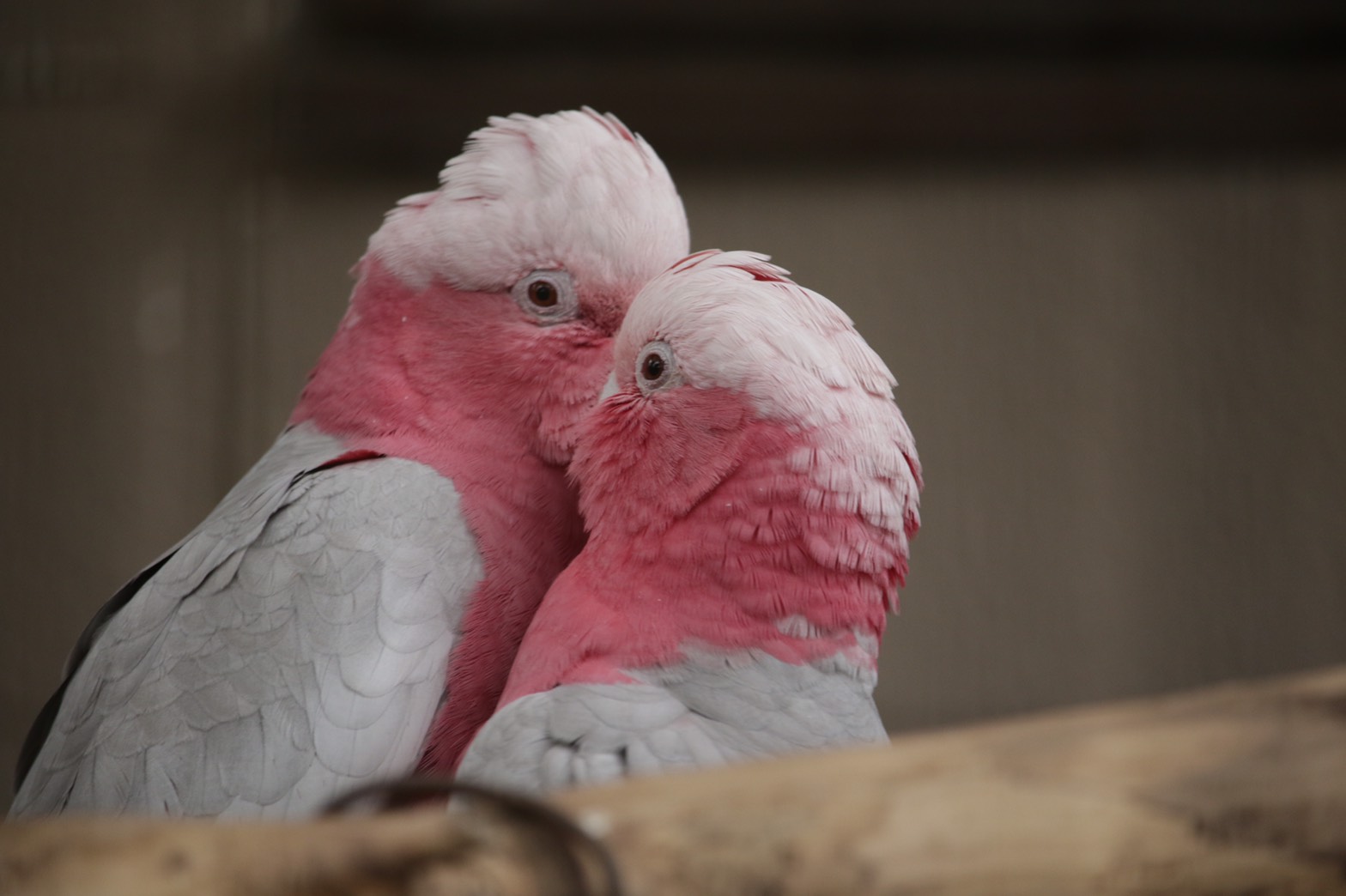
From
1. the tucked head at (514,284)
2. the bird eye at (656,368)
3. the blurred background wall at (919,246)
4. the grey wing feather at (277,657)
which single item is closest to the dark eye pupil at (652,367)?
the bird eye at (656,368)

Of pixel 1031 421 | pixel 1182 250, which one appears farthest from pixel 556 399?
pixel 1182 250

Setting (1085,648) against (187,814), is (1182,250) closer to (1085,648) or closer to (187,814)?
(1085,648)

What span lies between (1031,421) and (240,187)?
3.68 ft

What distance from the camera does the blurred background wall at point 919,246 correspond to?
139cm

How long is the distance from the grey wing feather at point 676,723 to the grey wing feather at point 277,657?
162 mm

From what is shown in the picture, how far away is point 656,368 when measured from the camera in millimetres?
1122

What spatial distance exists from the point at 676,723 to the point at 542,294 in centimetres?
56

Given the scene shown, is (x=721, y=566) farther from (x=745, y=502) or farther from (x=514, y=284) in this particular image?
(x=514, y=284)

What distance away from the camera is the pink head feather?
1035 millimetres

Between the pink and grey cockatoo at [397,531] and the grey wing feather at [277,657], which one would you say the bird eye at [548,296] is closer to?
the pink and grey cockatoo at [397,531]

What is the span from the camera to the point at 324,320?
5.74 ft

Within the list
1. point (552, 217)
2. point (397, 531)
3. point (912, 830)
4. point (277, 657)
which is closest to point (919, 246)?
point (552, 217)

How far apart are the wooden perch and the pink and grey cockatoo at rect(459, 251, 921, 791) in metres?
0.39

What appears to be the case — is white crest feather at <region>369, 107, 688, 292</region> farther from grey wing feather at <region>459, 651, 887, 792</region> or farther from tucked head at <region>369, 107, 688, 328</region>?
grey wing feather at <region>459, 651, 887, 792</region>
